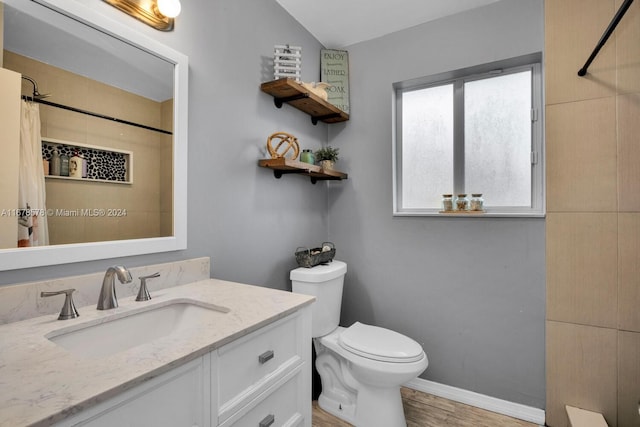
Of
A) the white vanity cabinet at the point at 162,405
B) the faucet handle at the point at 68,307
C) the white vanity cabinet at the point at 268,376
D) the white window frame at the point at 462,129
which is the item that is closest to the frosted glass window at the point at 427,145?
the white window frame at the point at 462,129

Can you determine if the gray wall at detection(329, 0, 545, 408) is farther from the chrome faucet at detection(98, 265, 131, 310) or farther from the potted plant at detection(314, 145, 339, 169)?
the chrome faucet at detection(98, 265, 131, 310)

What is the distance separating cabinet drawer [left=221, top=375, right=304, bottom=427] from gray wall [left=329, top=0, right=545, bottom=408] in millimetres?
1233

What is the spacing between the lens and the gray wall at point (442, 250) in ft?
5.78

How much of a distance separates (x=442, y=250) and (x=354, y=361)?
2.99 feet

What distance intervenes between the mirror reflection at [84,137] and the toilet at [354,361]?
93 cm

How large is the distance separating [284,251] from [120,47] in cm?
128

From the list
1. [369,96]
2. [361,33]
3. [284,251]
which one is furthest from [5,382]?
[361,33]

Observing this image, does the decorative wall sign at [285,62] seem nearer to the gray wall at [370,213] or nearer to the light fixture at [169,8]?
the gray wall at [370,213]

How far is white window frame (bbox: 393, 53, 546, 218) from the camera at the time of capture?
5.93ft

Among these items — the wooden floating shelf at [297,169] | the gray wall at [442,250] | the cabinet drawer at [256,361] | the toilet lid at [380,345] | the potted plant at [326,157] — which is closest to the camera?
the cabinet drawer at [256,361]

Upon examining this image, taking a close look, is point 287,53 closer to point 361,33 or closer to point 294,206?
point 361,33

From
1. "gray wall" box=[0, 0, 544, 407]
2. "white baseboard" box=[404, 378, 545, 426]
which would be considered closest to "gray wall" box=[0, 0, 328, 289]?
"gray wall" box=[0, 0, 544, 407]

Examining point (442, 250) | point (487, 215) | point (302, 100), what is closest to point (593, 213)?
point (487, 215)

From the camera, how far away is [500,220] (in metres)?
1.83
